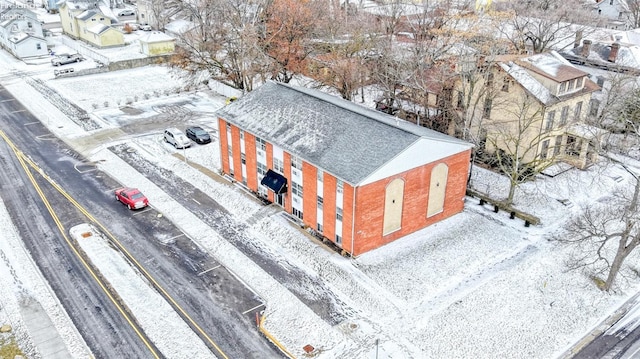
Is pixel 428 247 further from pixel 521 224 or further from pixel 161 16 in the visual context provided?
pixel 161 16

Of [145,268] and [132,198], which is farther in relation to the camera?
[132,198]

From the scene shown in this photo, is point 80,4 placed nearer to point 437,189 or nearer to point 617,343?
point 437,189

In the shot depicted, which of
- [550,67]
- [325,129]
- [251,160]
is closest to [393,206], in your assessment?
[325,129]

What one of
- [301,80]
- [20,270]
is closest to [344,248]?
[20,270]

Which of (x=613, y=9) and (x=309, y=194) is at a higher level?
(x=613, y=9)

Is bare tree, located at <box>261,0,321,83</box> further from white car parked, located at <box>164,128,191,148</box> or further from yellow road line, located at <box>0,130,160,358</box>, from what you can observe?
yellow road line, located at <box>0,130,160,358</box>
